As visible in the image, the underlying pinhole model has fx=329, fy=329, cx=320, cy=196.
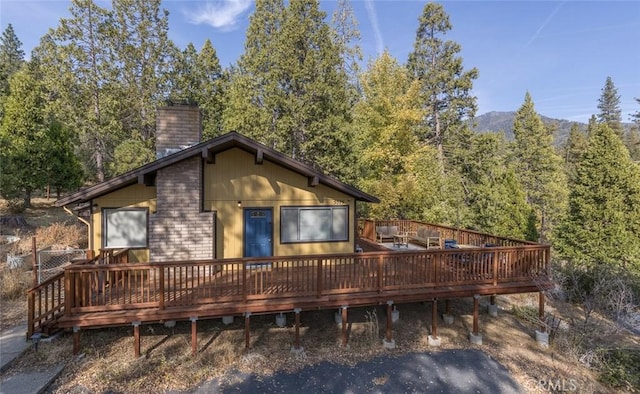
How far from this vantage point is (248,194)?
9.93 m

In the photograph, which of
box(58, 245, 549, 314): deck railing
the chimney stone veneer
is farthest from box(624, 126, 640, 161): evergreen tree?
the chimney stone veneer

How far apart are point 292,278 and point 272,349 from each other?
5.79ft

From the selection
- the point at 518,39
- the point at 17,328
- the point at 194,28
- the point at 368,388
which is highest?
the point at 194,28

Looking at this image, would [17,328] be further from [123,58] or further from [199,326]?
[123,58]

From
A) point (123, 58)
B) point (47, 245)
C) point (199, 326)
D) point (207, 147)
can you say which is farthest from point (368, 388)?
point (123, 58)

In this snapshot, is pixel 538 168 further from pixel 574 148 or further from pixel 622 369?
pixel 574 148

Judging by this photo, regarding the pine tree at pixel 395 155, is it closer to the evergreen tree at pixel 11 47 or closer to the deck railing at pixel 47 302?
the deck railing at pixel 47 302

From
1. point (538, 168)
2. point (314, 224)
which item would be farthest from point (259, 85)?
point (538, 168)

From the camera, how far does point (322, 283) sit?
788cm

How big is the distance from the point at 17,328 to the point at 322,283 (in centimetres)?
732

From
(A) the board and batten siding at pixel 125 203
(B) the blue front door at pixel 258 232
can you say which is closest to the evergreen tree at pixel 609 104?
(B) the blue front door at pixel 258 232

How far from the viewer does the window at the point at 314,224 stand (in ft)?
33.6

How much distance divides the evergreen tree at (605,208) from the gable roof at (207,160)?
13.8 meters

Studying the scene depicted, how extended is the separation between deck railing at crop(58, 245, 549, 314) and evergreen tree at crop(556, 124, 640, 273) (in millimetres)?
10051
